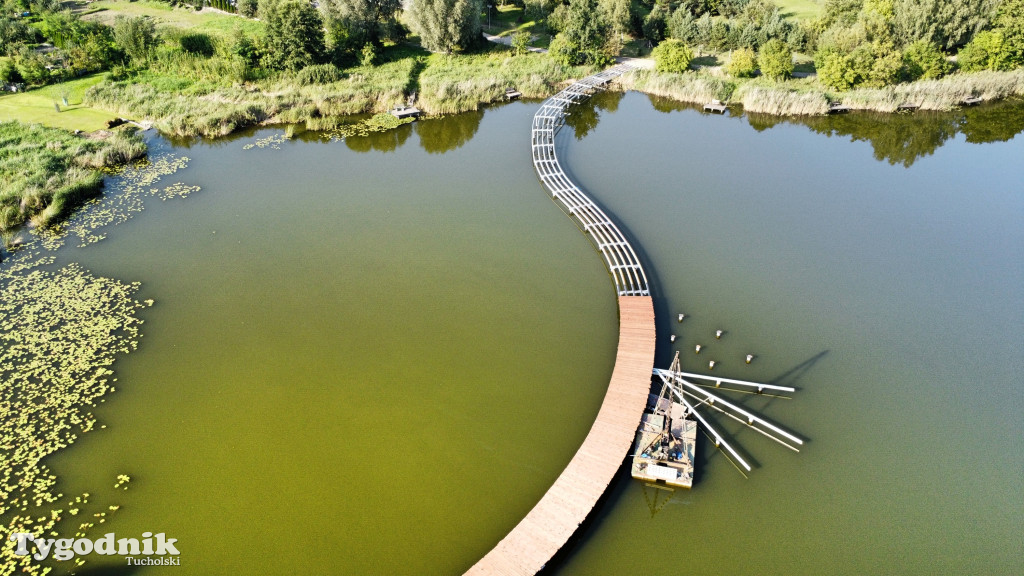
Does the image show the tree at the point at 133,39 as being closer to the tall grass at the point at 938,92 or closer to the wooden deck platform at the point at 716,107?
the wooden deck platform at the point at 716,107

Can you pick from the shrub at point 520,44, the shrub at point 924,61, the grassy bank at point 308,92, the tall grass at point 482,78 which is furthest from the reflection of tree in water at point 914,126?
the shrub at point 520,44

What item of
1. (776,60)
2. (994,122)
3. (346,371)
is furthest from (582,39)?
(346,371)

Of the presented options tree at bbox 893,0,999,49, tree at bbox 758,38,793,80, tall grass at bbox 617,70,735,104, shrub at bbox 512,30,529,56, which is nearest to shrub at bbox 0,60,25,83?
shrub at bbox 512,30,529,56

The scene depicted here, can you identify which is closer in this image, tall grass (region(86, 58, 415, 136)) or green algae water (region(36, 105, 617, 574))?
green algae water (region(36, 105, 617, 574))

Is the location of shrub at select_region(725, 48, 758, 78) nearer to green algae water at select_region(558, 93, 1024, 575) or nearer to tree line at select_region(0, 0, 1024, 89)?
tree line at select_region(0, 0, 1024, 89)

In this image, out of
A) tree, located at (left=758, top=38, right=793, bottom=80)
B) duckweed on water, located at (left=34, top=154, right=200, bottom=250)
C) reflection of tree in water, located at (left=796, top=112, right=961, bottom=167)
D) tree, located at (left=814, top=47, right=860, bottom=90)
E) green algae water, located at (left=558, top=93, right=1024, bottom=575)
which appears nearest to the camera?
green algae water, located at (left=558, top=93, right=1024, bottom=575)

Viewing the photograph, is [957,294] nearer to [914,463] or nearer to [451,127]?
[914,463]
